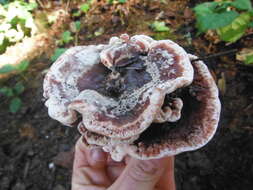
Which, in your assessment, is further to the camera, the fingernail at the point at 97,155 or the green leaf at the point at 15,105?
the green leaf at the point at 15,105

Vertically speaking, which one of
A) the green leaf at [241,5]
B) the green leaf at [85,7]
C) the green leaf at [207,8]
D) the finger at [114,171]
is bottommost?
the finger at [114,171]

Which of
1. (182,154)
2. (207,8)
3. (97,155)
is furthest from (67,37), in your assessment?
(182,154)

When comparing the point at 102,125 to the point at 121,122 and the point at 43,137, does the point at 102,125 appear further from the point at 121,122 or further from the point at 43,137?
the point at 43,137

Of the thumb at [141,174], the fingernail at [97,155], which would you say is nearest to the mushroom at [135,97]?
the thumb at [141,174]

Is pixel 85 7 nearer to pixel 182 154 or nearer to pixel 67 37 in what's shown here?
pixel 67 37

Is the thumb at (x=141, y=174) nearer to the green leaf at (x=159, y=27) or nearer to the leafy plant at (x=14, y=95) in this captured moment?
the leafy plant at (x=14, y=95)

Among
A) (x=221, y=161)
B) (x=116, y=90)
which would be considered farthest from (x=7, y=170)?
(x=221, y=161)
